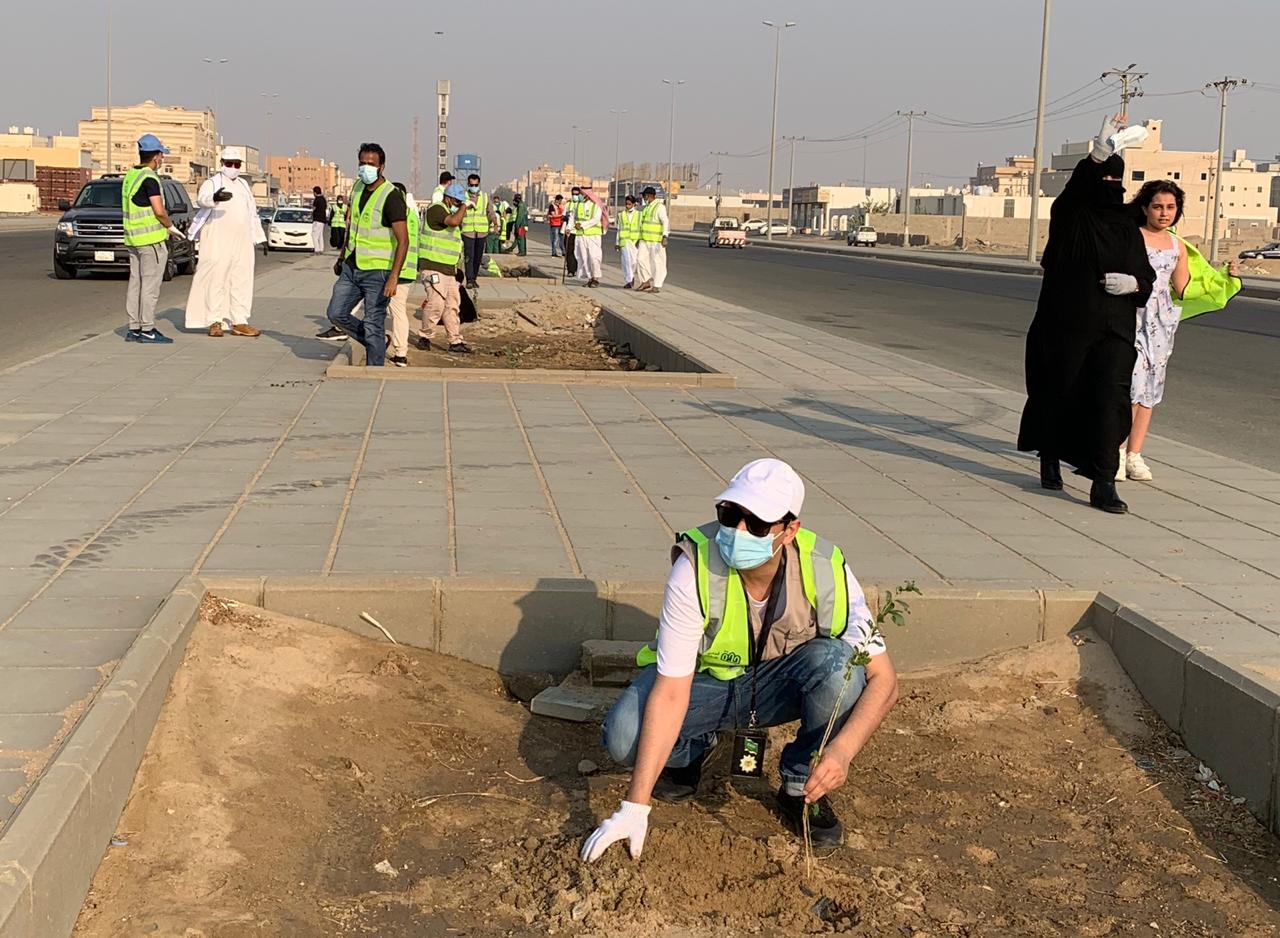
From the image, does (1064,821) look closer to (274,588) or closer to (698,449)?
(274,588)

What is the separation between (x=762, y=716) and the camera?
444 cm

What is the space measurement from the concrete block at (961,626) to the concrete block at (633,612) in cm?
89

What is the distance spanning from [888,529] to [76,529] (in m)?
3.69

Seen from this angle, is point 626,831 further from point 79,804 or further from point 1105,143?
point 1105,143

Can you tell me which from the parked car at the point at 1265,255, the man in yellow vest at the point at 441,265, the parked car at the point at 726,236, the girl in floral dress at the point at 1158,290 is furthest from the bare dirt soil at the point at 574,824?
the parked car at the point at 1265,255

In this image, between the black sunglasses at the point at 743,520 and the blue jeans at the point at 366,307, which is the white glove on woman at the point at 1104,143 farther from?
the blue jeans at the point at 366,307

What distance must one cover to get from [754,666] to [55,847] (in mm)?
1989

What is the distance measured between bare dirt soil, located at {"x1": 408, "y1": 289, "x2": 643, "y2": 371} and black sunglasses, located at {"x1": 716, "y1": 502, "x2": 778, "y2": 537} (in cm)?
1079

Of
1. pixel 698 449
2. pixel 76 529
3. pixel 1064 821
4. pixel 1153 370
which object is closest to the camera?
pixel 1064 821

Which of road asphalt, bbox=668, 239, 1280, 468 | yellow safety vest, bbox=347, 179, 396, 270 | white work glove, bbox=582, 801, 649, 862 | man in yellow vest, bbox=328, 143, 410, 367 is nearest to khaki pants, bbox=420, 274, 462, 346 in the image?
man in yellow vest, bbox=328, 143, 410, 367

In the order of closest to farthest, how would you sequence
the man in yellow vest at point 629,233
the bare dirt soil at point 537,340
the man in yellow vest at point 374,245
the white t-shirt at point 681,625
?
the white t-shirt at point 681,625
the man in yellow vest at point 374,245
the bare dirt soil at point 537,340
the man in yellow vest at point 629,233

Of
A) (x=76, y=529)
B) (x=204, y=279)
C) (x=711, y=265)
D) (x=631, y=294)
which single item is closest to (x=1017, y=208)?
(x=711, y=265)

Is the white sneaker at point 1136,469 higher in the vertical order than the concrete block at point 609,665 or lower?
higher

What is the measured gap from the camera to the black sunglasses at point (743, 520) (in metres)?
3.93
